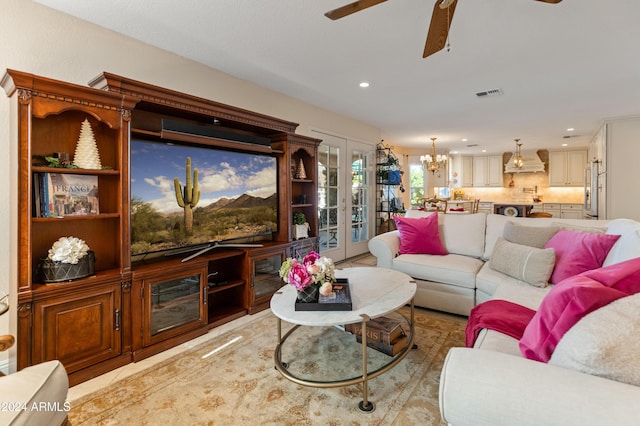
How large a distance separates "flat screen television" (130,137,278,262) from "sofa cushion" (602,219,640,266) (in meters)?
2.95

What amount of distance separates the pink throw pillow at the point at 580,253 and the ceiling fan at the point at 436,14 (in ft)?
5.65

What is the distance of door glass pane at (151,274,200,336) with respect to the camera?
7.77 feet

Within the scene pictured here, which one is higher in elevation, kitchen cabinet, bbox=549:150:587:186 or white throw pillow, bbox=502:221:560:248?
kitchen cabinet, bbox=549:150:587:186

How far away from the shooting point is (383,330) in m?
2.09

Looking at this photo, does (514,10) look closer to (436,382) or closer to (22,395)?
(436,382)

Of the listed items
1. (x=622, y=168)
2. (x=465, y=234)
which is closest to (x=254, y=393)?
(x=465, y=234)

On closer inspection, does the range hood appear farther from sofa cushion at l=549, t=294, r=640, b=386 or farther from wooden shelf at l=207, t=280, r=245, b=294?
sofa cushion at l=549, t=294, r=640, b=386

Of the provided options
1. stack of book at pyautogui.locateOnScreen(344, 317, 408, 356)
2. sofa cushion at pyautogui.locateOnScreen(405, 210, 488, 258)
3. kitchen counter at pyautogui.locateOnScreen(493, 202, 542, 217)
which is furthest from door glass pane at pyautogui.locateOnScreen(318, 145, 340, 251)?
kitchen counter at pyautogui.locateOnScreen(493, 202, 542, 217)

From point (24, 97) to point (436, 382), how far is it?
3.04m

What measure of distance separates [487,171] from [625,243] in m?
8.61

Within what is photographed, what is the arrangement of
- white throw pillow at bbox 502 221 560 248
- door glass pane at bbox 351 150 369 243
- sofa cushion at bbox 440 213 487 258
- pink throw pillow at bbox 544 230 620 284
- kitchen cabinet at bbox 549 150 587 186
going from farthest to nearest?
kitchen cabinet at bbox 549 150 587 186 < door glass pane at bbox 351 150 369 243 < sofa cushion at bbox 440 213 487 258 < white throw pillow at bbox 502 221 560 248 < pink throw pillow at bbox 544 230 620 284

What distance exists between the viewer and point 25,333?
70.2 inches

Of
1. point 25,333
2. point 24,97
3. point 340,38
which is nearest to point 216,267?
point 25,333

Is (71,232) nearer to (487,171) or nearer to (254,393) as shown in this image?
(254,393)
